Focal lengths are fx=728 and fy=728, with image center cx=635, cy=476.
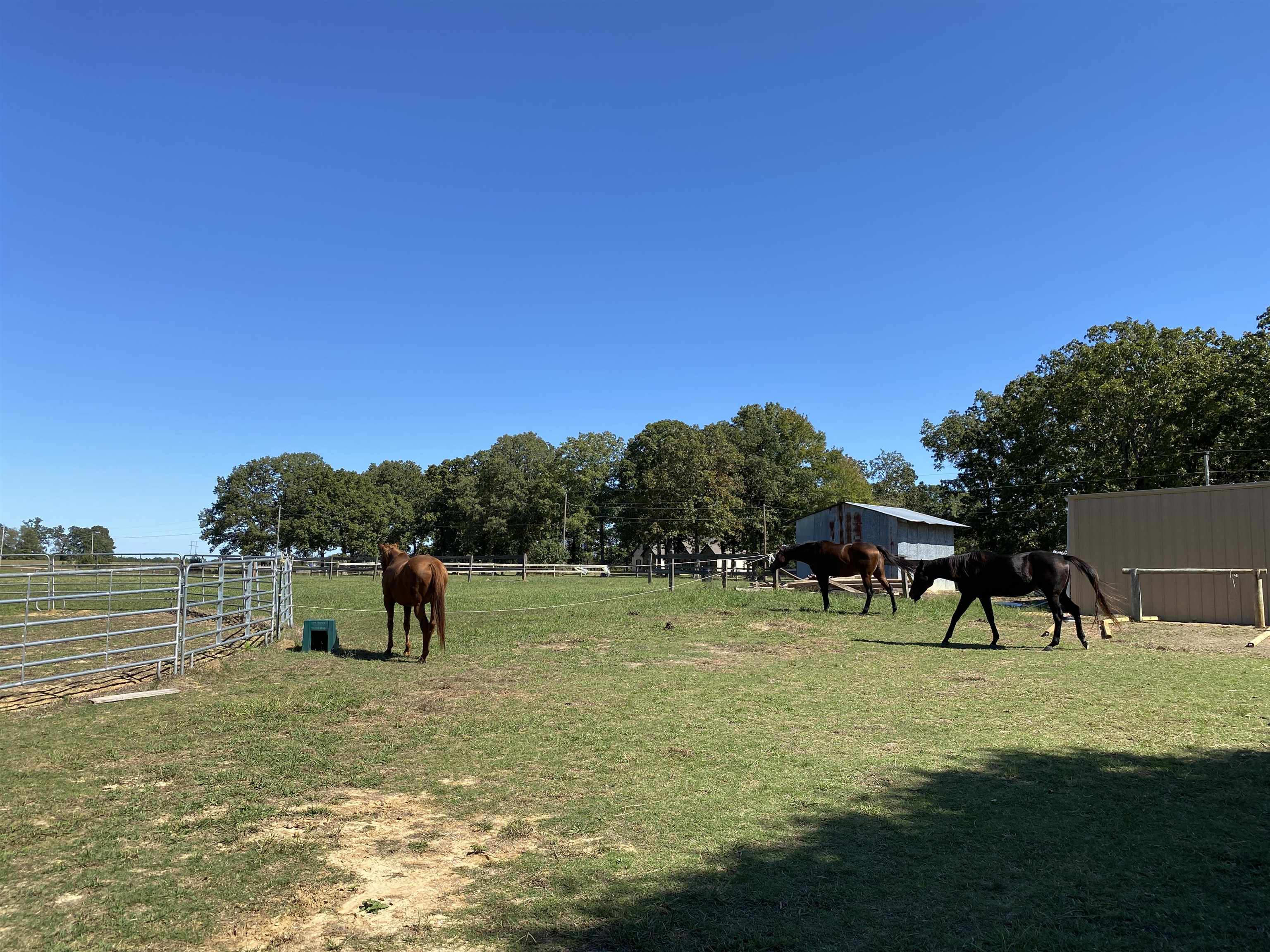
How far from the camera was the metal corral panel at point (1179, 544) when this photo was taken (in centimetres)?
1522

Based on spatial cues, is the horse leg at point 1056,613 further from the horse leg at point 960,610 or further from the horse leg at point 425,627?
the horse leg at point 425,627

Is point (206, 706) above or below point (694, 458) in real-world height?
below

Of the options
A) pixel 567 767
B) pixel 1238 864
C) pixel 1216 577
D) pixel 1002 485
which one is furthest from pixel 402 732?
pixel 1002 485

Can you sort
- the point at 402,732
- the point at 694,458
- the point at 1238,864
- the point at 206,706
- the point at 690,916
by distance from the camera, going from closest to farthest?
the point at 690,916
the point at 1238,864
the point at 402,732
the point at 206,706
the point at 694,458

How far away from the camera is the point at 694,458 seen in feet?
192

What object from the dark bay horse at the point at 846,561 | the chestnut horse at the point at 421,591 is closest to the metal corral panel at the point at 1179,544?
the dark bay horse at the point at 846,561

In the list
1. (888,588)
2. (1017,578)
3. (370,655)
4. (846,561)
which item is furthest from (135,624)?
(1017,578)

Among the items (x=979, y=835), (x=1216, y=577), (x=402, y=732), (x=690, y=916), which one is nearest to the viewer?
(x=690, y=916)

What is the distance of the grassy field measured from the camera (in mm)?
3322

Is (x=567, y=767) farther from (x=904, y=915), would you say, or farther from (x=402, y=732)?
(x=904, y=915)

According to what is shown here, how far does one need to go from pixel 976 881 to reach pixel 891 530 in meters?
32.9

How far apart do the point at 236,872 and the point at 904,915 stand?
3.40 m

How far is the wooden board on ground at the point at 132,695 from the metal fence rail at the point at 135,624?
1.18ft

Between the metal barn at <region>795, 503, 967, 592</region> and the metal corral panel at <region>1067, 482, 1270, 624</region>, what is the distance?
1565 cm
